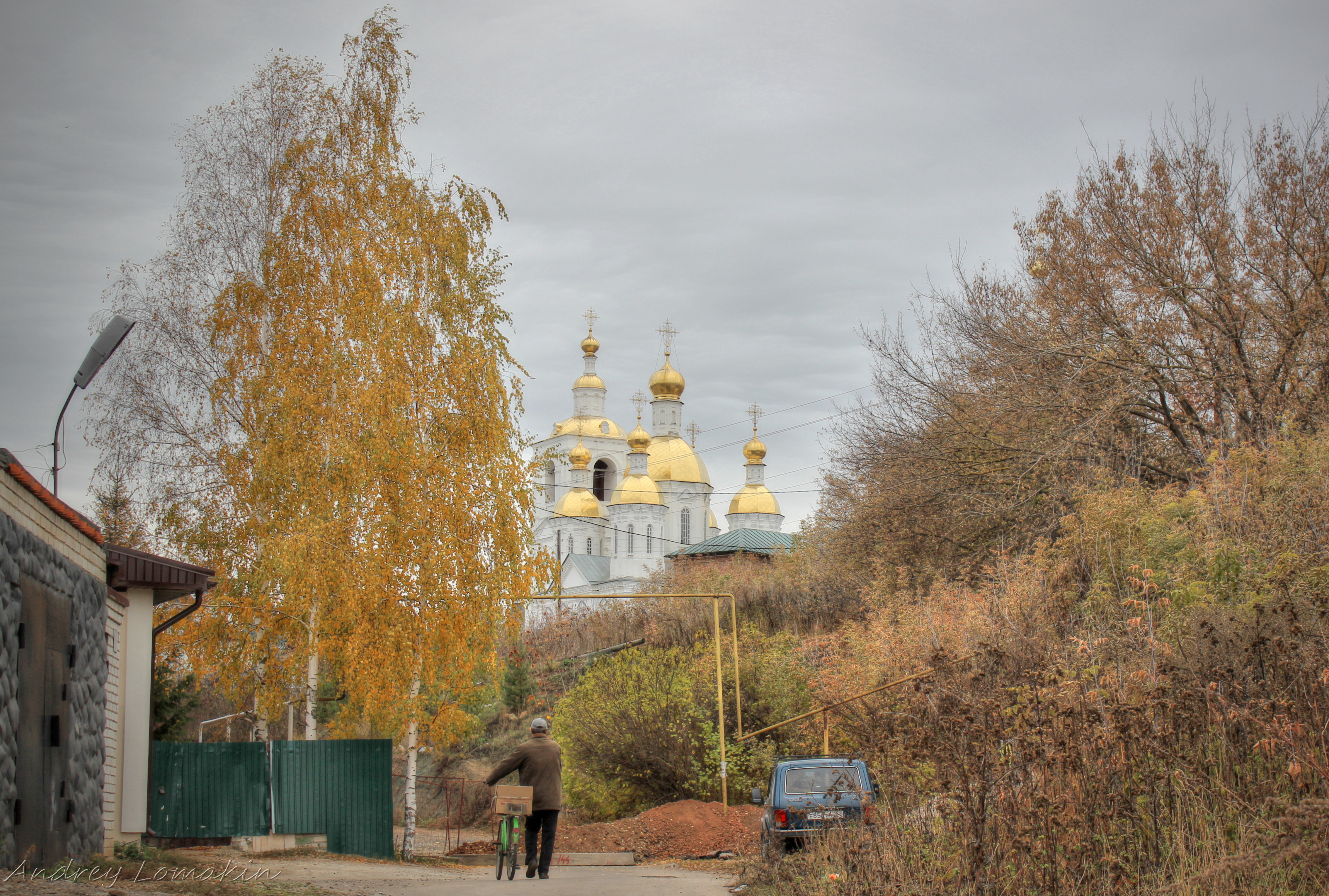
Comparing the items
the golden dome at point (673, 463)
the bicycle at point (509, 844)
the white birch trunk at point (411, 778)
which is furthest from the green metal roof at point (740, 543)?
the bicycle at point (509, 844)

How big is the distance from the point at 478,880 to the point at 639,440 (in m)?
69.6

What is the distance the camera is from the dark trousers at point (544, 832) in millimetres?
10805

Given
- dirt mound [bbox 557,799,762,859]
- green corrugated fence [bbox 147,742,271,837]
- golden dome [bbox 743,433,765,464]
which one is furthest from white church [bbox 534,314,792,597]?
green corrugated fence [bbox 147,742,271,837]

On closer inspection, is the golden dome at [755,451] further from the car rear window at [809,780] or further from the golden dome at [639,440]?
the car rear window at [809,780]

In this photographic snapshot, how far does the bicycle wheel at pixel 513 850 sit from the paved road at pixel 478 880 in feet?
0.36

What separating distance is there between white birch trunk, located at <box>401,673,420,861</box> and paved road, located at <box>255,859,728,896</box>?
35.6 inches

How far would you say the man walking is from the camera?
1068 centimetres

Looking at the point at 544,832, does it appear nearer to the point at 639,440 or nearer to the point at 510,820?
the point at 510,820

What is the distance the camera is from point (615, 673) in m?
25.2

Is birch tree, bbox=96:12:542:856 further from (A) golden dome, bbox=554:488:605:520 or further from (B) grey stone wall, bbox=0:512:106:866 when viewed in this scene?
(A) golden dome, bbox=554:488:605:520

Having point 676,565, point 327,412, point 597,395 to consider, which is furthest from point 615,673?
point 597,395

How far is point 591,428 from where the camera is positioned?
86.4 meters

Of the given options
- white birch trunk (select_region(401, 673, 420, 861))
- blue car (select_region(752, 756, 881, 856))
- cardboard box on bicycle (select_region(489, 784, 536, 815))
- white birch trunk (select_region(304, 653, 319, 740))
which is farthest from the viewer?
white birch trunk (select_region(401, 673, 420, 861))

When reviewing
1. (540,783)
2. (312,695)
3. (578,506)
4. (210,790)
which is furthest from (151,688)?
(578,506)
